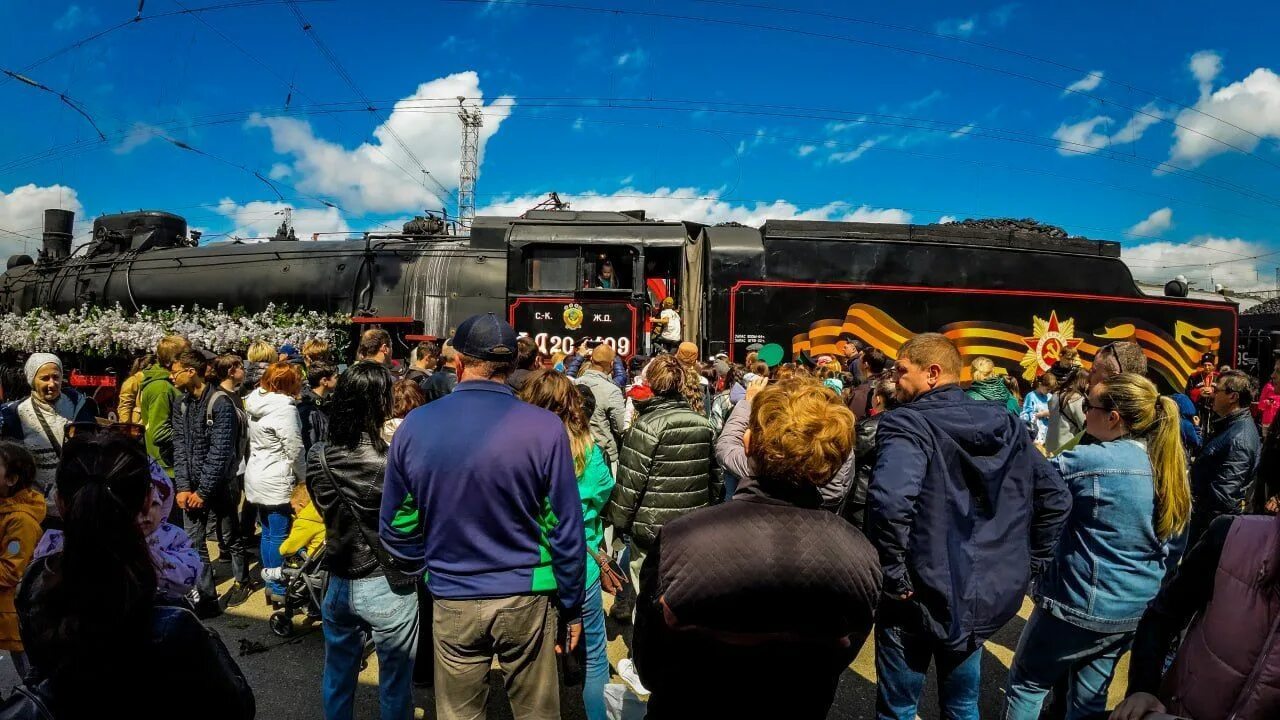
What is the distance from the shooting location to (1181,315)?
10578 millimetres

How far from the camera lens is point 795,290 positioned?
9.67m

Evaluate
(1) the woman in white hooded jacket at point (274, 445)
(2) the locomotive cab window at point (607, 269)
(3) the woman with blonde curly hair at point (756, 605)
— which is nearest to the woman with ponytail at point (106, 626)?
(3) the woman with blonde curly hair at point (756, 605)

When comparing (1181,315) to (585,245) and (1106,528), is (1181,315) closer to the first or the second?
(585,245)

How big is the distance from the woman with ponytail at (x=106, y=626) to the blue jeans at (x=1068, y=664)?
9.41 ft

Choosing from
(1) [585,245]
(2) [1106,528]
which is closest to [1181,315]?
(1) [585,245]

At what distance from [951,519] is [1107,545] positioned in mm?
754

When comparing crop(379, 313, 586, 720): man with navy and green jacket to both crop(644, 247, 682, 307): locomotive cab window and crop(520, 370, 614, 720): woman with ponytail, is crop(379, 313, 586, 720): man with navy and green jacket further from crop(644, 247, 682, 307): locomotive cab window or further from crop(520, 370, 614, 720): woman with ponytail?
Answer: crop(644, 247, 682, 307): locomotive cab window

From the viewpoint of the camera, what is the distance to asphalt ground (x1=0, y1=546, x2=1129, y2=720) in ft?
11.5

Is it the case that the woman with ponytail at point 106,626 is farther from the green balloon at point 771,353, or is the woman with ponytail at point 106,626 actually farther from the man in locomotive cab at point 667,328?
the green balloon at point 771,353

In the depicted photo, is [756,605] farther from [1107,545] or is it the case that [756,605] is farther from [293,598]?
[293,598]

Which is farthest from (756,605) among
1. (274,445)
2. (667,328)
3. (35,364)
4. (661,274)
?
(661,274)

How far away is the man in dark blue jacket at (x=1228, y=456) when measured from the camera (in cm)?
385

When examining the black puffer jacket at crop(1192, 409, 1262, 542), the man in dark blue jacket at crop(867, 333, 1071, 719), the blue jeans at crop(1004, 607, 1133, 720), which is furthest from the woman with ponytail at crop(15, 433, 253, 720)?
the black puffer jacket at crop(1192, 409, 1262, 542)

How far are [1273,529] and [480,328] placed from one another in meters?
2.40
